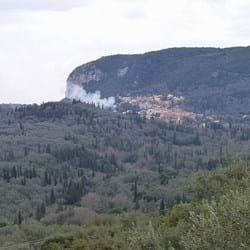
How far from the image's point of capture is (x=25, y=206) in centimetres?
13888

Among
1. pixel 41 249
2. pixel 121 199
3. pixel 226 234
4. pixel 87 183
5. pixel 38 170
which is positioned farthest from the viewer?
pixel 38 170

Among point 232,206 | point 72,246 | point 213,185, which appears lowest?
point 72,246

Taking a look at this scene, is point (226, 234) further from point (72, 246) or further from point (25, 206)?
point (25, 206)

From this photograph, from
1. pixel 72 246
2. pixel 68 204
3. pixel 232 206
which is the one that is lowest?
pixel 68 204

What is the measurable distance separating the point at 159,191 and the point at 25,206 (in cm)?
2655

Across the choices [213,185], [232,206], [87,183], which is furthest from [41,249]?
[87,183]

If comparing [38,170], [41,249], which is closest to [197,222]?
[41,249]

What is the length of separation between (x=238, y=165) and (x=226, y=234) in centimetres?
2523

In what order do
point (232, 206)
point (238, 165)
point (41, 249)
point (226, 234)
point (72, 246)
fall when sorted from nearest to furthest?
point (226, 234) < point (232, 206) < point (238, 165) < point (72, 246) < point (41, 249)

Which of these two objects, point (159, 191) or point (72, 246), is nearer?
point (72, 246)

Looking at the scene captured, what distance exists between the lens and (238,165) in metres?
42.2

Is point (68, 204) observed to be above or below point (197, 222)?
below

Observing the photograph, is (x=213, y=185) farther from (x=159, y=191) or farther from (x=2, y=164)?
(x=2, y=164)

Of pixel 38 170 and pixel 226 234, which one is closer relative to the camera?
pixel 226 234
